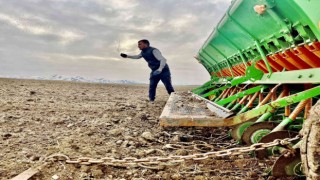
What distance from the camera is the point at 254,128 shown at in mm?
3387

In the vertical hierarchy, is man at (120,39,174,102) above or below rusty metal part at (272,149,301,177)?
above

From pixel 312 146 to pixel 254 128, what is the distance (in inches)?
61.4

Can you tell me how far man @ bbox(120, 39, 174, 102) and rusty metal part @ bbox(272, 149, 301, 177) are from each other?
23.5 ft

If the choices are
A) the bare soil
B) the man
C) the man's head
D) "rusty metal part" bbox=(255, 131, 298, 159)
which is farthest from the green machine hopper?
the man's head

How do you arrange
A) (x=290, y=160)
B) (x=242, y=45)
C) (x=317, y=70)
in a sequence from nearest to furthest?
1. (x=290, y=160)
2. (x=317, y=70)
3. (x=242, y=45)

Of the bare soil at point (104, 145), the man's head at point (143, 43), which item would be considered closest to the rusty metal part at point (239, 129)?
the bare soil at point (104, 145)

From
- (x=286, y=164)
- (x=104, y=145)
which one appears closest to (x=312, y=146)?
(x=286, y=164)

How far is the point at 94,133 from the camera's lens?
4.55 metres

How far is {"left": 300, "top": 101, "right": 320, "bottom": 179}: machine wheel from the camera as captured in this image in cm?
181

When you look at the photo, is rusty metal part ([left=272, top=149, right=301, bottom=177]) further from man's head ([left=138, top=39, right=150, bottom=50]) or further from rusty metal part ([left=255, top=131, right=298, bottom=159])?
man's head ([left=138, top=39, right=150, bottom=50])

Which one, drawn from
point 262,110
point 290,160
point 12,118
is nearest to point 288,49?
point 262,110

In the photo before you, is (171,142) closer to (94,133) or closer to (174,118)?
(174,118)

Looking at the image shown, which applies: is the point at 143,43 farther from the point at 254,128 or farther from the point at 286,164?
the point at 286,164

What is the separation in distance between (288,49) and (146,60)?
627 cm
